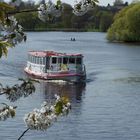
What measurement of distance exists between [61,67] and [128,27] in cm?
5837

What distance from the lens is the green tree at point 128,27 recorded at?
99562 millimetres

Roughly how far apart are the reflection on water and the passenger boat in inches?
28.9

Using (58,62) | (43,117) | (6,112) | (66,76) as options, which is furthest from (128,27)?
(43,117)

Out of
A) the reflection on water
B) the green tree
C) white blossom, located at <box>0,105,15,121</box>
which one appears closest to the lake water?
the reflection on water

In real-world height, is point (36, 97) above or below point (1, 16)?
below

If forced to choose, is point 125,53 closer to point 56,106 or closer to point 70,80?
point 70,80

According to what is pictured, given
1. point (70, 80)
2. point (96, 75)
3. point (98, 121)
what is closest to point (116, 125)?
point (98, 121)

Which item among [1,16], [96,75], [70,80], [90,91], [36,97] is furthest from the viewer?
[96,75]

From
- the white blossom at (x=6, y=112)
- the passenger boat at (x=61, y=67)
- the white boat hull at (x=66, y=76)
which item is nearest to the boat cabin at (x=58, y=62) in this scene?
the passenger boat at (x=61, y=67)

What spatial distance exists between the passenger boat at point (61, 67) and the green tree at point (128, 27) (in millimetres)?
54942

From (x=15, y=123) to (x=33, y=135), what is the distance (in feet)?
7.34

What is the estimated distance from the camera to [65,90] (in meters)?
39.3

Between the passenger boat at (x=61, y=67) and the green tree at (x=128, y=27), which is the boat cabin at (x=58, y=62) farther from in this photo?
the green tree at (x=128, y=27)

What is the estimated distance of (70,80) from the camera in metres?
42.7
